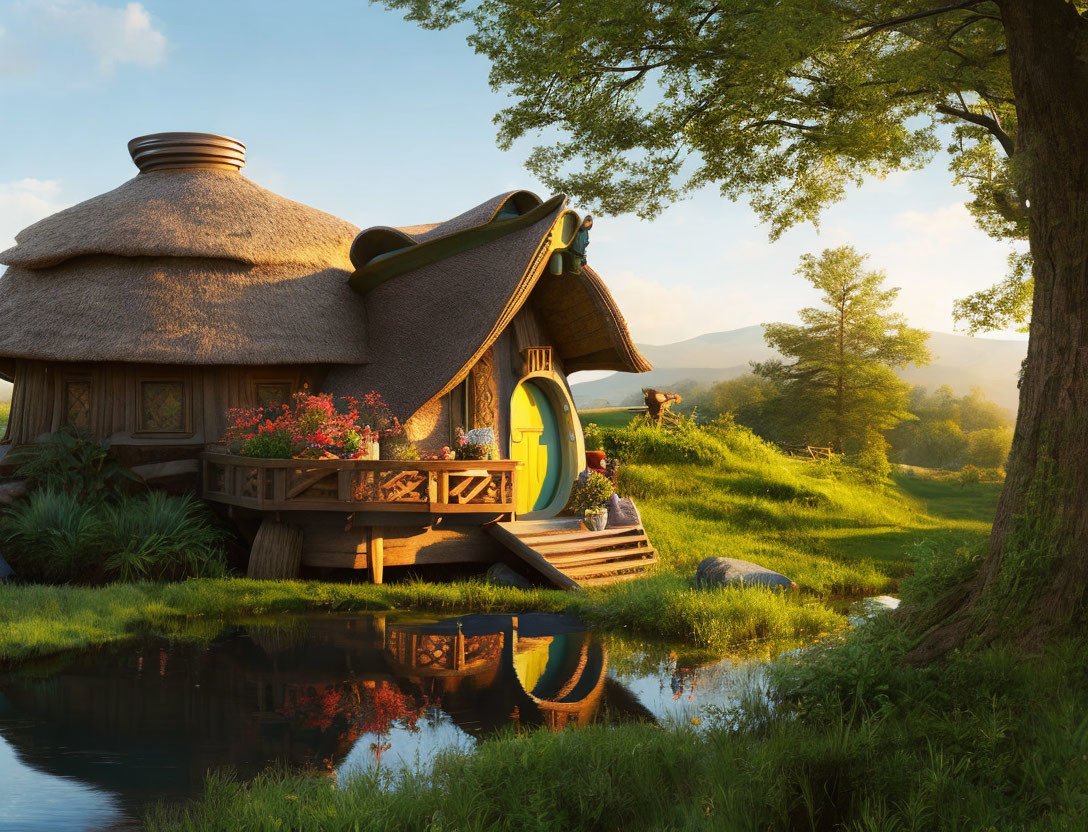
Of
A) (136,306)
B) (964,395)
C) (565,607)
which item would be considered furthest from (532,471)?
(964,395)

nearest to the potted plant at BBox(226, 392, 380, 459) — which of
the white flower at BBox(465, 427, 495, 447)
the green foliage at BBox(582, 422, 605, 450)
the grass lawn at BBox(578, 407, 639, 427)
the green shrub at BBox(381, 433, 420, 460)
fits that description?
the green shrub at BBox(381, 433, 420, 460)

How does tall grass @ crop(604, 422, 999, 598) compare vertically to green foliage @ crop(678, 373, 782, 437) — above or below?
below

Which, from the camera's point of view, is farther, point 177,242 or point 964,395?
point 964,395

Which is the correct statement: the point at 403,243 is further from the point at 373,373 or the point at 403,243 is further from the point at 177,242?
the point at 177,242

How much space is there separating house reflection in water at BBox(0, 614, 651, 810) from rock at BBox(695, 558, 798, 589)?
2428 mm

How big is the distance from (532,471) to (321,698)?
8.30m

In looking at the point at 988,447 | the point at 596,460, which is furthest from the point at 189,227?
the point at 988,447

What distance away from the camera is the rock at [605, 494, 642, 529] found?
52.7 feet

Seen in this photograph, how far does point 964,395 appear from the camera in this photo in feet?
250

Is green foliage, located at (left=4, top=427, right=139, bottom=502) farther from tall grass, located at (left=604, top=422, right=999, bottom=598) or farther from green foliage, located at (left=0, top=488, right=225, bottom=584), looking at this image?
tall grass, located at (left=604, top=422, right=999, bottom=598)

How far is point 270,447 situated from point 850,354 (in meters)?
29.0

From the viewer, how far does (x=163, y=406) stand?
16.1 m

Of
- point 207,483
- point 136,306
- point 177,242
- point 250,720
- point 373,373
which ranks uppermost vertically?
point 177,242

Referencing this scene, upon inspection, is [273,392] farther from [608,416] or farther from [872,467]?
[608,416]
